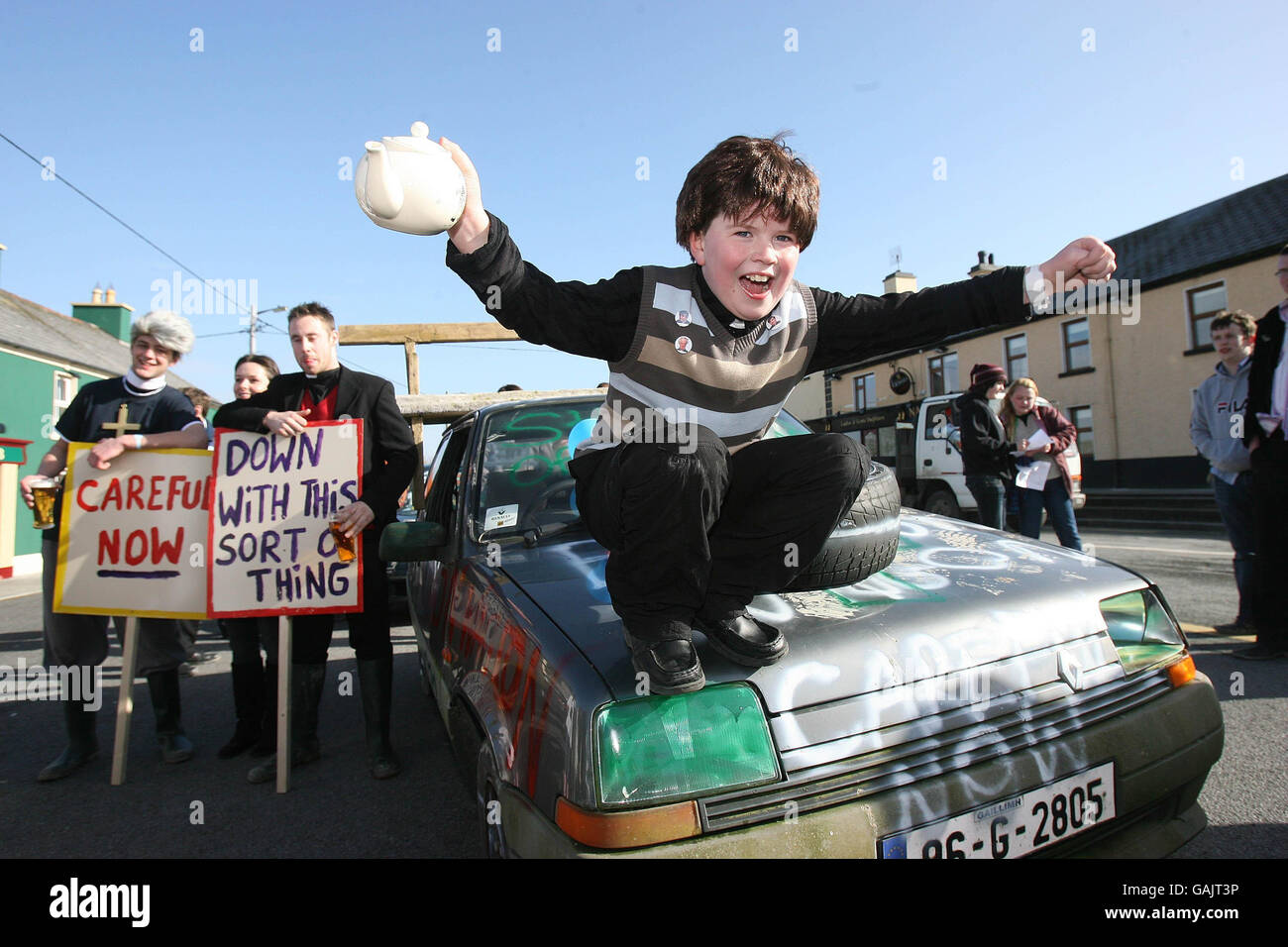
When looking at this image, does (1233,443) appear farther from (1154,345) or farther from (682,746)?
(1154,345)

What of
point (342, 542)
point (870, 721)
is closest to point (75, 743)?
point (342, 542)

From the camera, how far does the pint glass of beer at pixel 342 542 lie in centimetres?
315

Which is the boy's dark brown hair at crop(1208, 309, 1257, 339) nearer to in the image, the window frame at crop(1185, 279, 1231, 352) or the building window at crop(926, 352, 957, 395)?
the window frame at crop(1185, 279, 1231, 352)

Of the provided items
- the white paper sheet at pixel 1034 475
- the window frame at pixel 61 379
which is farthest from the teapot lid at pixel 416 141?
the window frame at pixel 61 379

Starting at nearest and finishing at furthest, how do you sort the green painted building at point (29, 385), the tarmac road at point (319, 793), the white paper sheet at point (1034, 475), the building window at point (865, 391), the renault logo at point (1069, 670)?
the renault logo at point (1069, 670) → the tarmac road at point (319, 793) → the white paper sheet at point (1034, 475) → the green painted building at point (29, 385) → the building window at point (865, 391)

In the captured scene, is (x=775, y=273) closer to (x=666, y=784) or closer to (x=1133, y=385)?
(x=666, y=784)

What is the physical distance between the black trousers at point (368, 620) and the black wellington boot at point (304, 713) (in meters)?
0.07

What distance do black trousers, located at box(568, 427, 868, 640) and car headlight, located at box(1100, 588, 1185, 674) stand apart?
0.92 meters

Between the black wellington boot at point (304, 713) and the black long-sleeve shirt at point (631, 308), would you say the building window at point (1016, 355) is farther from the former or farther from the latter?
the black wellington boot at point (304, 713)

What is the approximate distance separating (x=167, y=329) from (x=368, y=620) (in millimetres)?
1837

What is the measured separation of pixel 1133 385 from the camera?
733 inches

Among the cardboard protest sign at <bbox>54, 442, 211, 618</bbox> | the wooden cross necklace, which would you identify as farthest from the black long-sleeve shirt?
the wooden cross necklace
